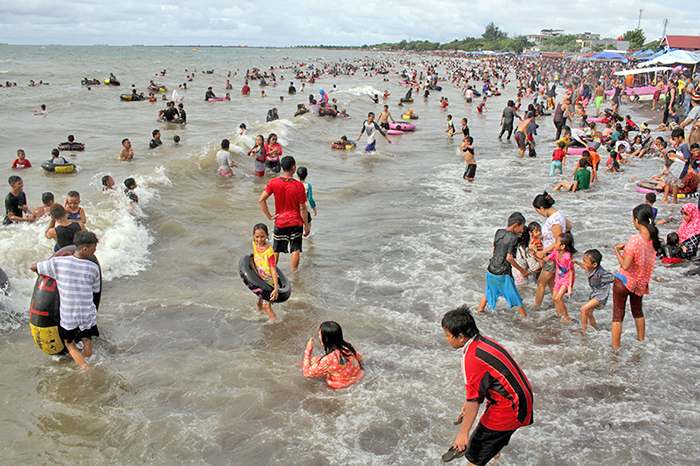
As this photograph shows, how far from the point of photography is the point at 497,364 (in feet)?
10.0

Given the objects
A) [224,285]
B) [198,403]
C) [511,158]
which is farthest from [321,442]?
[511,158]

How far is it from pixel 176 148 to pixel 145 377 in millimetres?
13734

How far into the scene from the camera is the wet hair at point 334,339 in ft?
16.1

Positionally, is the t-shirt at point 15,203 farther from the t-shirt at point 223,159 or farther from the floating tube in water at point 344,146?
the floating tube in water at point 344,146

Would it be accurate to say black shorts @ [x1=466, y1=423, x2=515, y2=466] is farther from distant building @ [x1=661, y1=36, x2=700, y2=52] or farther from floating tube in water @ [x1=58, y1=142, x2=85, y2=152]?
distant building @ [x1=661, y1=36, x2=700, y2=52]

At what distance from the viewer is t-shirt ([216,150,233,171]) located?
13734 millimetres

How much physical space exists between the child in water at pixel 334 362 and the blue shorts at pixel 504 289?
88.7 inches

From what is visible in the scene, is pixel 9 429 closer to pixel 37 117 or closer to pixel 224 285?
pixel 224 285

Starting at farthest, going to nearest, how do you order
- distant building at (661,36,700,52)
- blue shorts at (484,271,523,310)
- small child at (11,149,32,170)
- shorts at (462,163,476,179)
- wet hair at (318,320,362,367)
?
1. distant building at (661,36,700,52)
2. small child at (11,149,32,170)
3. shorts at (462,163,476,179)
4. blue shorts at (484,271,523,310)
5. wet hair at (318,320,362,367)

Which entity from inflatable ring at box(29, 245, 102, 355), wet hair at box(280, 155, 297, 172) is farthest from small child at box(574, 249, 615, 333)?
inflatable ring at box(29, 245, 102, 355)

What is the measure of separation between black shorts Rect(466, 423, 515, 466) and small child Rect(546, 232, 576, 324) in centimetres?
328

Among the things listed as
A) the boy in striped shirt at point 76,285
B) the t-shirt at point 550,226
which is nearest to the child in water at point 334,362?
the boy in striped shirt at point 76,285

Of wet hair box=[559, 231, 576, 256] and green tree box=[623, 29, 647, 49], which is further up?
green tree box=[623, 29, 647, 49]

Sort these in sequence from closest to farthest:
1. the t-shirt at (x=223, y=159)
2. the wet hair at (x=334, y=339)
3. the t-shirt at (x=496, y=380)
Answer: the t-shirt at (x=496, y=380) < the wet hair at (x=334, y=339) < the t-shirt at (x=223, y=159)
